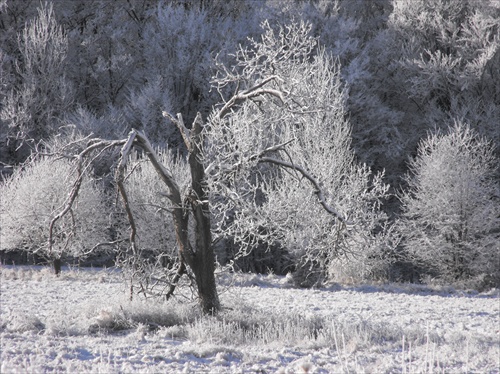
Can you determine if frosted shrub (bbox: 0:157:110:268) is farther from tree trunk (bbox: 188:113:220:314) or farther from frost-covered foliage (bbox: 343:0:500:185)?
frost-covered foliage (bbox: 343:0:500:185)

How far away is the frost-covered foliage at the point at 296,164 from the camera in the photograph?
812 centimetres

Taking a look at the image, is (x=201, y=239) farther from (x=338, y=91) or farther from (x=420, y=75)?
(x=420, y=75)

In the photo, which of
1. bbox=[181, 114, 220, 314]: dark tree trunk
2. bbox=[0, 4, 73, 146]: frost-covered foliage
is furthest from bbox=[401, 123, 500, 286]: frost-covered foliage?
bbox=[0, 4, 73, 146]: frost-covered foliage

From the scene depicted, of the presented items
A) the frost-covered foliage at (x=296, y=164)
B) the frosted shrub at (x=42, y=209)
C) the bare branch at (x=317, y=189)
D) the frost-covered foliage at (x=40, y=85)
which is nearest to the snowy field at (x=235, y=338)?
the frost-covered foliage at (x=296, y=164)


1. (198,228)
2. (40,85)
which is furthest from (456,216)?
(40,85)

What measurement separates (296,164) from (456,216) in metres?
11.5

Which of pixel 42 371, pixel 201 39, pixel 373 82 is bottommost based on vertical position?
pixel 42 371

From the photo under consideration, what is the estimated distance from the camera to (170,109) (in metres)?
22.9

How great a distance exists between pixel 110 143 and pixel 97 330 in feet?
8.10

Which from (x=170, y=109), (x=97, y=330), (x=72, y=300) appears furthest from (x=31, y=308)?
(x=170, y=109)

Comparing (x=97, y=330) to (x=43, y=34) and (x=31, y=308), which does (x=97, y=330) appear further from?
(x=43, y=34)

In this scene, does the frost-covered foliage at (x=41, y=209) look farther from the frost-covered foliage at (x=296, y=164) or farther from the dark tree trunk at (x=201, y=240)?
the dark tree trunk at (x=201, y=240)

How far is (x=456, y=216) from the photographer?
62.3 feet

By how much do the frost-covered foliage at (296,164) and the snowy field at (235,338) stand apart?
1.18 metres
